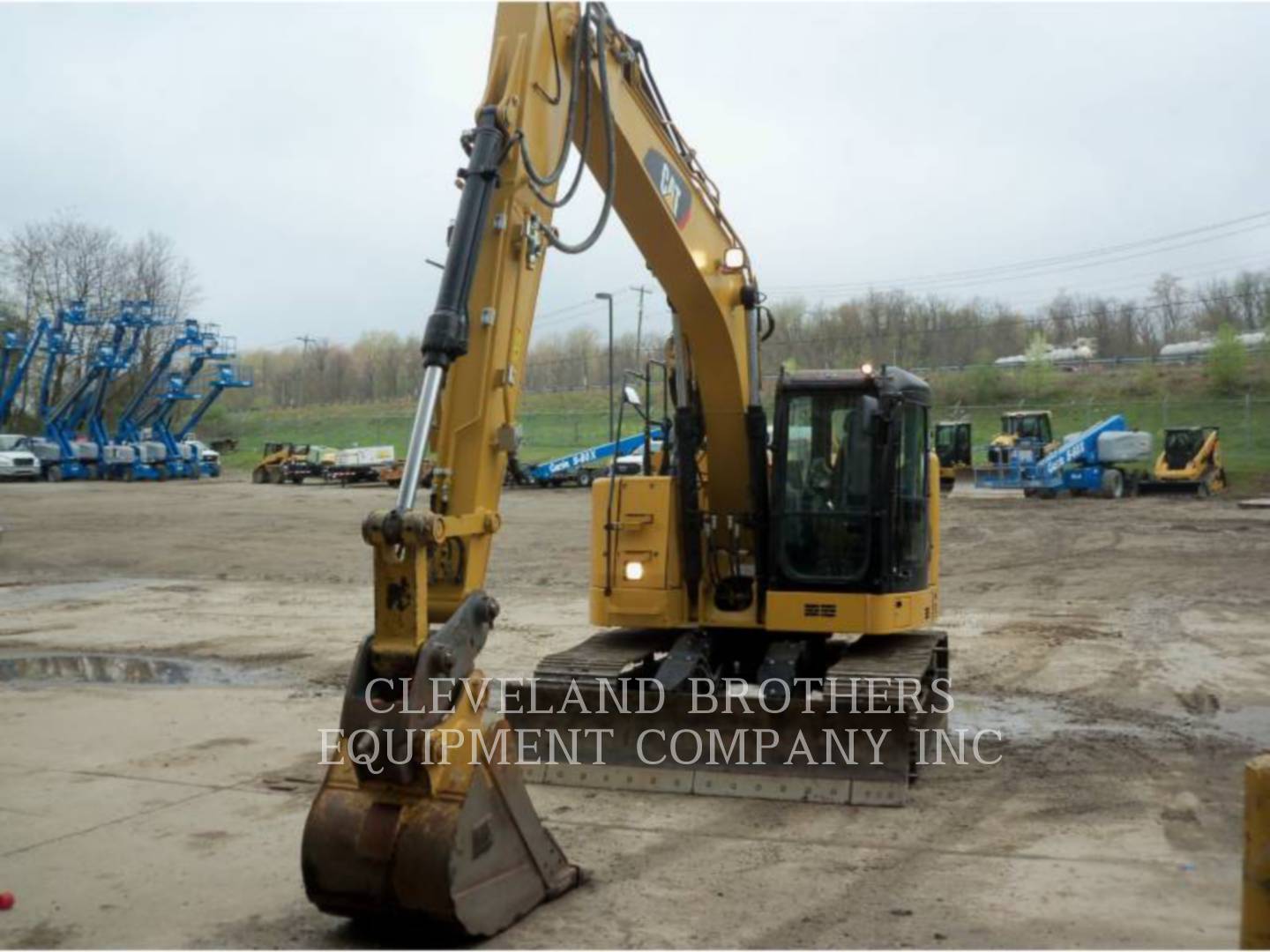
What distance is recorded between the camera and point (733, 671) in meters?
9.20

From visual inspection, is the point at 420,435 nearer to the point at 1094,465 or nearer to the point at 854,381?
the point at 854,381

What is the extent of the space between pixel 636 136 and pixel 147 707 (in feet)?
19.6

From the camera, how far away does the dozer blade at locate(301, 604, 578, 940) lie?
4652 mm

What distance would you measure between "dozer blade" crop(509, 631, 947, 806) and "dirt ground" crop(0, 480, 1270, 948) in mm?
169

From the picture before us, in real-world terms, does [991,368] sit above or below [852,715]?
above

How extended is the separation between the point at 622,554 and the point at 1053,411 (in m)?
45.0

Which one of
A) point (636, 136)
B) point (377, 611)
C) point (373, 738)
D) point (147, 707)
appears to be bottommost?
point (147, 707)

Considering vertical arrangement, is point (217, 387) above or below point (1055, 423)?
above

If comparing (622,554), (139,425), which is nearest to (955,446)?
(622,554)

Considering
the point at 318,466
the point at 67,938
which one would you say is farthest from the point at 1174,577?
the point at 318,466

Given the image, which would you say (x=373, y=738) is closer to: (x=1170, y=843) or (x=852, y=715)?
(x=852, y=715)

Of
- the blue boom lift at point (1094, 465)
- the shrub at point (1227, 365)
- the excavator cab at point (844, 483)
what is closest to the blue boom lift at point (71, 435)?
the blue boom lift at point (1094, 465)

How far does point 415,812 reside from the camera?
15.6 ft

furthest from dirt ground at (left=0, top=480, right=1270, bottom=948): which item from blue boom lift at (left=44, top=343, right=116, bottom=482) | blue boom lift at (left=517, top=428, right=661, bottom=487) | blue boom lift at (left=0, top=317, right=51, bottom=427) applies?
blue boom lift at (left=0, top=317, right=51, bottom=427)
